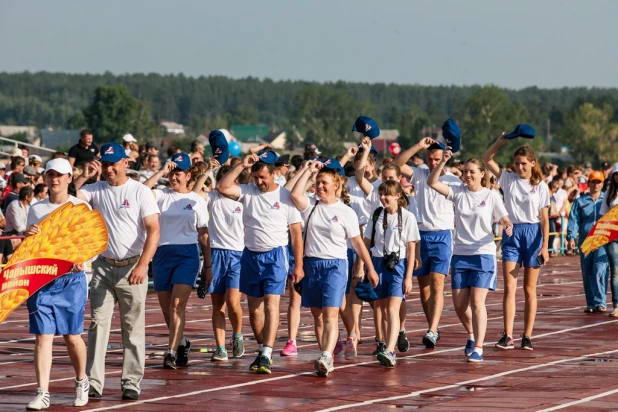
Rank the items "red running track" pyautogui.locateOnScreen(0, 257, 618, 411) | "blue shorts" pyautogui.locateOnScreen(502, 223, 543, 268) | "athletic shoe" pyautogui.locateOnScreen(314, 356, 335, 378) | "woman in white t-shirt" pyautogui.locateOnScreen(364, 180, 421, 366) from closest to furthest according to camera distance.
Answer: "red running track" pyautogui.locateOnScreen(0, 257, 618, 411)
"athletic shoe" pyautogui.locateOnScreen(314, 356, 335, 378)
"woman in white t-shirt" pyautogui.locateOnScreen(364, 180, 421, 366)
"blue shorts" pyautogui.locateOnScreen(502, 223, 543, 268)

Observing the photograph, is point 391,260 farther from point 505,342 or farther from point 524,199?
point 524,199

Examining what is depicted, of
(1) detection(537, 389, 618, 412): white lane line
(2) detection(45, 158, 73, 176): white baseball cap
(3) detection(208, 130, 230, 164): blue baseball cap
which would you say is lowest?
(1) detection(537, 389, 618, 412): white lane line

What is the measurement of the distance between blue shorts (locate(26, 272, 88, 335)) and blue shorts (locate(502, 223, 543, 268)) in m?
5.30

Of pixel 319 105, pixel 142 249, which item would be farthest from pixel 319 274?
pixel 319 105

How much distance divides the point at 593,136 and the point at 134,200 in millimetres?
161340

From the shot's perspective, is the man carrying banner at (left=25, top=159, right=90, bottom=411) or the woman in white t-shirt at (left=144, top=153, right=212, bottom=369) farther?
the woman in white t-shirt at (left=144, top=153, right=212, bottom=369)

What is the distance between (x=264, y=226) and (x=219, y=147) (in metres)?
1.06

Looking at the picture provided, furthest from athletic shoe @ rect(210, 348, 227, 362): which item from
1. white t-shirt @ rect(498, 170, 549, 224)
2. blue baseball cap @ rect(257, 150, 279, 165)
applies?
white t-shirt @ rect(498, 170, 549, 224)

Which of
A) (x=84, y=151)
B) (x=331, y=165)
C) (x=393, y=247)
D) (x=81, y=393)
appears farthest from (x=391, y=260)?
(x=84, y=151)

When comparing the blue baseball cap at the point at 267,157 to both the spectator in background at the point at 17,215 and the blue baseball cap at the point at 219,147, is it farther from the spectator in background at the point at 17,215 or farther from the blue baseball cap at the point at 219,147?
the spectator in background at the point at 17,215

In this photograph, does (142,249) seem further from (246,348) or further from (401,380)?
(246,348)

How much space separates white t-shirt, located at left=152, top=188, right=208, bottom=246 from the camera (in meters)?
12.2

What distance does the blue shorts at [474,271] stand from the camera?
12836 mm

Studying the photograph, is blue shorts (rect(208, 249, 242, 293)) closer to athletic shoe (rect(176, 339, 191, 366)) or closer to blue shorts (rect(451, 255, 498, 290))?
athletic shoe (rect(176, 339, 191, 366))
